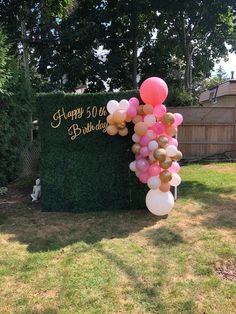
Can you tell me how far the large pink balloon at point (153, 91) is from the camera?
533cm

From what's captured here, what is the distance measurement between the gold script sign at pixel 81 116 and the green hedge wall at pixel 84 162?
16 millimetres

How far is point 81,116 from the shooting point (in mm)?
6070

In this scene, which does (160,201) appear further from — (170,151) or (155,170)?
(170,151)

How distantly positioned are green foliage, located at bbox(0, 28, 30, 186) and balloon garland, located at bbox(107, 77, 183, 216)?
122 inches

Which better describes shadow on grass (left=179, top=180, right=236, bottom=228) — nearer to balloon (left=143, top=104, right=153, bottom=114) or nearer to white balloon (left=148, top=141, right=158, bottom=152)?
white balloon (left=148, top=141, right=158, bottom=152)

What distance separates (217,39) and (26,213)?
1630 centimetres

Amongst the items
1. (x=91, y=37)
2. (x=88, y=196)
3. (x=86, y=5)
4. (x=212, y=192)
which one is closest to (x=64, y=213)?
(x=88, y=196)

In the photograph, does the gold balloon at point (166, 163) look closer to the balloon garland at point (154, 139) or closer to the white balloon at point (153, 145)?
the balloon garland at point (154, 139)

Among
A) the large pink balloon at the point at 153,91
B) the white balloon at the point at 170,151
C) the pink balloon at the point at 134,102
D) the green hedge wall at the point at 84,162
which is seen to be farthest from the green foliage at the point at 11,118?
the white balloon at the point at 170,151

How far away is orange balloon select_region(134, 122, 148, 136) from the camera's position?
5430mm

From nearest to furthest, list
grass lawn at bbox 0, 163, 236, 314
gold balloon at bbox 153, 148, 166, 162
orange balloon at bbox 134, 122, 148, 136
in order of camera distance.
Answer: grass lawn at bbox 0, 163, 236, 314 → gold balloon at bbox 153, 148, 166, 162 → orange balloon at bbox 134, 122, 148, 136

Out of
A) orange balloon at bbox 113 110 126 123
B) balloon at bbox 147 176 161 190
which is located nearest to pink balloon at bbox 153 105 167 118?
orange balloon at bbox 113 110 126 123

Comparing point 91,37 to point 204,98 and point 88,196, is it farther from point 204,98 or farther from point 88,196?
point 88,196

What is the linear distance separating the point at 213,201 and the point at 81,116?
9.59 feet
